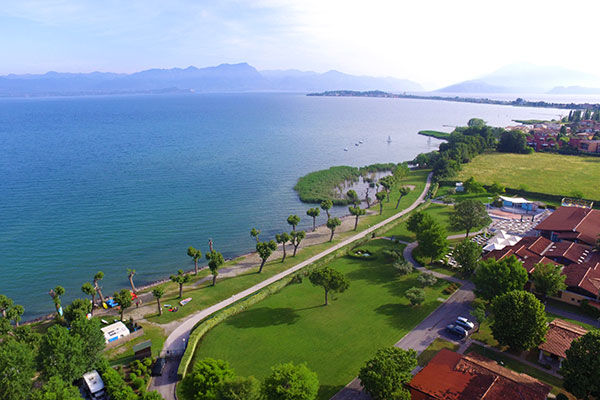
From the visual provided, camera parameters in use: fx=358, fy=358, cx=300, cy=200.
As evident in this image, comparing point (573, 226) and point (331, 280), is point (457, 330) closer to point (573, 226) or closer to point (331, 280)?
point (331, 280)

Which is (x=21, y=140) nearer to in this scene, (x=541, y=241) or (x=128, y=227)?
(x=128, y=227)

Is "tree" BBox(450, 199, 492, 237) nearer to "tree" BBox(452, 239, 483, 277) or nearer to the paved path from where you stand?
"tree" BBox(452, 239, 483, 277)

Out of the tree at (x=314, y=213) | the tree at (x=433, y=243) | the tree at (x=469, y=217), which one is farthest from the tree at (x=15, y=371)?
the tree at (x=469, y=217)

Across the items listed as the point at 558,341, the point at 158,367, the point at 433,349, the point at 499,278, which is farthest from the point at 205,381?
the point at 499,278

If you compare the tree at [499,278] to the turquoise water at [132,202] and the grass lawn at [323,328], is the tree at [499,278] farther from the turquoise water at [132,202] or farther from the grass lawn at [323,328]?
the turquoise water at [132,202]

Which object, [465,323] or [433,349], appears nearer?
[433,349]

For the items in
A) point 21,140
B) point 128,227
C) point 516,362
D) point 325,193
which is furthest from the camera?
point 21,140

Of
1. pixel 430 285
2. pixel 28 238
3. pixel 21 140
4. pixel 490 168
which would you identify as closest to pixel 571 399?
pixel 430 285
